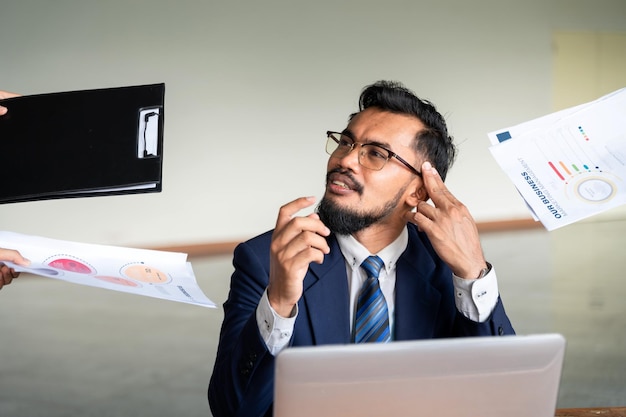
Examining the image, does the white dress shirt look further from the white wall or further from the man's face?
the white wall

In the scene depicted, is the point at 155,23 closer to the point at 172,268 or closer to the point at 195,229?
the point at 195,229

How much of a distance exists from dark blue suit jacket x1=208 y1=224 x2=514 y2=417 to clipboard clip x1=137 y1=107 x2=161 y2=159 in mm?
349

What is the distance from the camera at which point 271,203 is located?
23.4 ft

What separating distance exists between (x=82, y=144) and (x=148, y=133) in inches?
6.3

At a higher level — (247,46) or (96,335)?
(247,46)

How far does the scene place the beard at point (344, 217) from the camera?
6.07ft

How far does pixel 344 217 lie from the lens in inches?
73.3

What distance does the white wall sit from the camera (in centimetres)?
676

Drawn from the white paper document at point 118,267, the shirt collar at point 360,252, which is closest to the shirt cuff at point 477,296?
the shirt collar at point 360,252

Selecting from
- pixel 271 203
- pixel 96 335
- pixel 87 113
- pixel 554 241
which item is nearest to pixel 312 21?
pixel 271 203

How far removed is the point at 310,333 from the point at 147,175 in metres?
0.52

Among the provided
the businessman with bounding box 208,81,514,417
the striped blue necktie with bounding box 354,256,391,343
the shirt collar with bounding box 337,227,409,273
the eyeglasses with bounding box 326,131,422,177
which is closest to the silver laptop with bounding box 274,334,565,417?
the businessman with bounding box 208,81,514,417

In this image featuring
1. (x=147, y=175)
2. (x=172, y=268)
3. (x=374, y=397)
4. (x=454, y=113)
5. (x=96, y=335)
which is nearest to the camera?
(x=374, y=397)

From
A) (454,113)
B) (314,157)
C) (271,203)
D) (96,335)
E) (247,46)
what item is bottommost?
(96,335)
